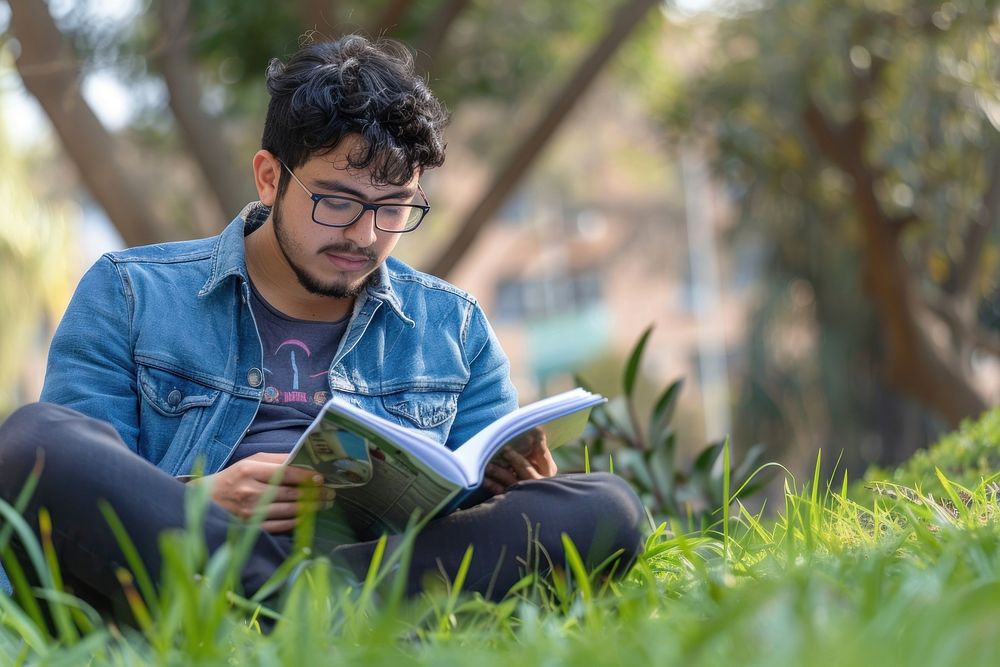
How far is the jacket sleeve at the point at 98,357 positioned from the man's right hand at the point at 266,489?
41 cm

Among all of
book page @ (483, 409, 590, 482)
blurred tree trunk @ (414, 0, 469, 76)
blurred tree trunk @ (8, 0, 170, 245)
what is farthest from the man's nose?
blurred tree trunk @ (414, 0, 469, 76)

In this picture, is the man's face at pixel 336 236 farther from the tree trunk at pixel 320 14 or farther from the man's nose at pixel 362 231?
the tree trunk at pixel 320 14

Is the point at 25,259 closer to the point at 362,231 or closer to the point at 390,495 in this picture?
the point at 362,231

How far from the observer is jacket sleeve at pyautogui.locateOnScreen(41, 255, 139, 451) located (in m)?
2.43

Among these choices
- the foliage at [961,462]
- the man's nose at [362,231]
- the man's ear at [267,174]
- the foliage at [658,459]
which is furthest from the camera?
the foliage at [658,459]

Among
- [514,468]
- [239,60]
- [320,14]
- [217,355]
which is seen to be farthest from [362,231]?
[239,60]

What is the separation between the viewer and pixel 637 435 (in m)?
4.01

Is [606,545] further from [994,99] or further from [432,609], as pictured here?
[994,99]

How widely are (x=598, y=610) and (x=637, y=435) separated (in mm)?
2233

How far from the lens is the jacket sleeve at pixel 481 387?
286 cm

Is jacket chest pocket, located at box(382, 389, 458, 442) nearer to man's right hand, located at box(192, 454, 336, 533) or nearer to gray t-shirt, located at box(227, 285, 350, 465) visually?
gray t-shirt, located at box(227, 285, 350, 465)

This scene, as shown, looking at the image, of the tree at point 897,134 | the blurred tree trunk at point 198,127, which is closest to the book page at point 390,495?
the blurred tree trunk at point 198,127

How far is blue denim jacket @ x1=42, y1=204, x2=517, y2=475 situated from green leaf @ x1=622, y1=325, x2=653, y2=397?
89 centimetres

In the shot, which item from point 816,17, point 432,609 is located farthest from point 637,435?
point 816,17
